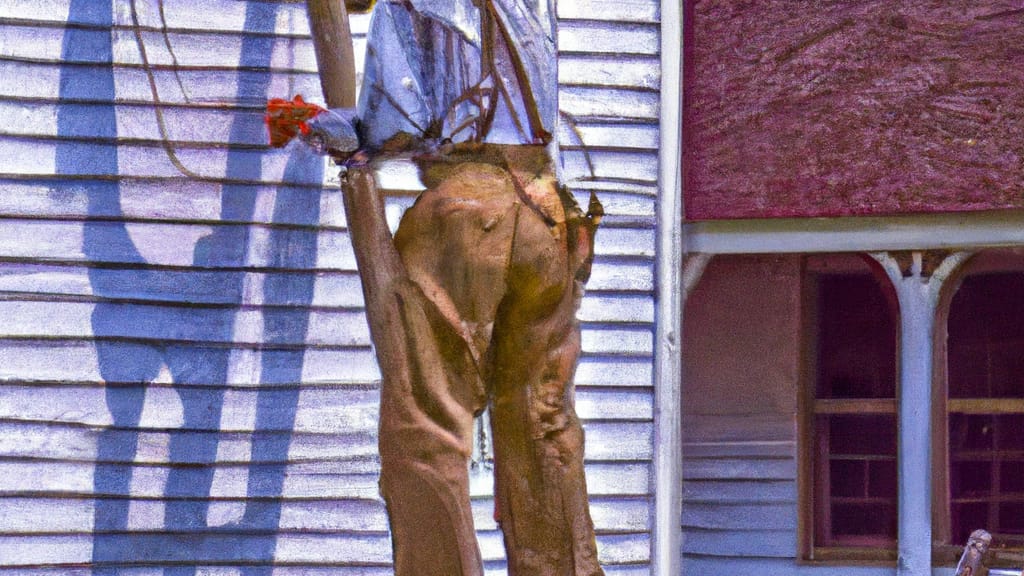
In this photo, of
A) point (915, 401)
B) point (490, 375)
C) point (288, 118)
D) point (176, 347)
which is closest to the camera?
point (490, 375)

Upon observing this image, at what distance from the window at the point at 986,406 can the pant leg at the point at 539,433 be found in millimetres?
3648

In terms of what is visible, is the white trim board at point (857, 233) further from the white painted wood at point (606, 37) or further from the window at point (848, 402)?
the white painted wood at point (606, 37)

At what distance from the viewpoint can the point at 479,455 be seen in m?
4.65

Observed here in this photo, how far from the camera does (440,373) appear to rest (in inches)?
95.1

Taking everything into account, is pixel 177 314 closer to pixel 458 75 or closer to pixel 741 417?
pixel 458 75

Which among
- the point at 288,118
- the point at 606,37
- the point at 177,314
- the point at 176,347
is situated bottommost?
the point at 176,347

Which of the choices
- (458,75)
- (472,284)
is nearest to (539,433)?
(472,284)

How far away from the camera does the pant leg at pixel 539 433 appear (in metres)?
2.49

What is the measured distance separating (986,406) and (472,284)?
3965 millimetres

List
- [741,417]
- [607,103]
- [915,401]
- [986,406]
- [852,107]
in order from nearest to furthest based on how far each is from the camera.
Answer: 1. [607,103]
2. [852,107]
3. [915,401]
4. [986,406]
5. [741,417]

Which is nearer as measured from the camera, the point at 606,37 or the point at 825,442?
the point at 606,37

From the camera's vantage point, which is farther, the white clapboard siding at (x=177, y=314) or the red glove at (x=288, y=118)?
the white clapboard siding at (x=177, y=314)

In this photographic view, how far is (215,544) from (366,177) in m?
2.42

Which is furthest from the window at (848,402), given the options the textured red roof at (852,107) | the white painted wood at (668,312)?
the white painted wood at (668,312)
